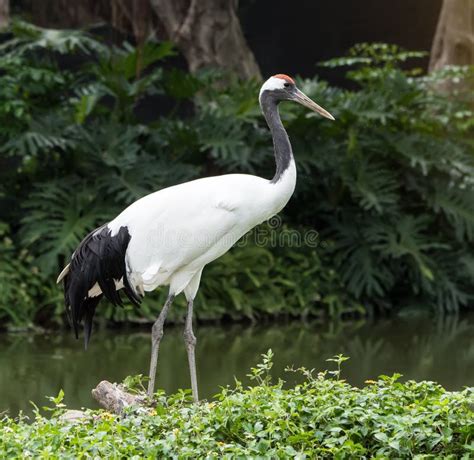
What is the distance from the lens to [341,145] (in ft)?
34.1

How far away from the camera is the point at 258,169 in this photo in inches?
411

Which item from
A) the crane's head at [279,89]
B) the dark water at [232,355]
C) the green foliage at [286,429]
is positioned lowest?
the dark water at [232,355]

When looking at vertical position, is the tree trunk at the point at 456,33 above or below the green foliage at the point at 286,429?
above

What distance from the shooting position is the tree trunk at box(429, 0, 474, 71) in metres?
10.9

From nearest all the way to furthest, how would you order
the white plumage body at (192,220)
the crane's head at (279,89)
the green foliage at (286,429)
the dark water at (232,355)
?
the green foliage at (286,429) → the white plumage body at (192,220) → the crane's head at (279,89) → the dark water at (232,355)

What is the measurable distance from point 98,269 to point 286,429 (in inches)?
73.4

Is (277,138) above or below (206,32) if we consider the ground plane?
below

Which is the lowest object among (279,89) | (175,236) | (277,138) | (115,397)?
(115,397)

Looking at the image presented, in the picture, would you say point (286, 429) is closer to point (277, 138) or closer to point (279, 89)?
point (277, 138)

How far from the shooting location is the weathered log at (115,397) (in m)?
4.75

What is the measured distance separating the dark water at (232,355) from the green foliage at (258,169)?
432 mm

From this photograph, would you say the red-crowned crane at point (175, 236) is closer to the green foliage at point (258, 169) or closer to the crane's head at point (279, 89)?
the crane's head at point (279, 89)

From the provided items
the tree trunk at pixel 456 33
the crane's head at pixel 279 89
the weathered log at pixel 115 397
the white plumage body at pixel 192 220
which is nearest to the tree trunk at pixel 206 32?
the tree trunk at pixel 456 33

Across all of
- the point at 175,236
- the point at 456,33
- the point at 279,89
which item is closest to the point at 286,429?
the point at 175,236
